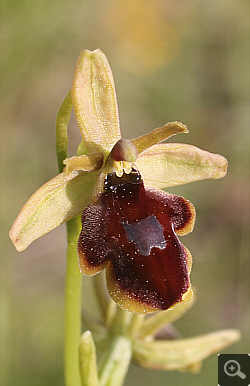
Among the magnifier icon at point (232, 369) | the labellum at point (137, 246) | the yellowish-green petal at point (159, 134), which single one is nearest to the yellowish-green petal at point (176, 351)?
the magnifier icon at point (232, 369)

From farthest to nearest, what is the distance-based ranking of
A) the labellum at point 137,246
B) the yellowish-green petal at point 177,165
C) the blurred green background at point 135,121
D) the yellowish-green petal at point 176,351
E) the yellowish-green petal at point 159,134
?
1. the blurred green background at point 135,121
2. the yellowish-green petal at point 176,351
3. the yellowish-green petal at point 177,165
4. the yellowish-green petal at point 159,134
5. the labellum at point 137,246

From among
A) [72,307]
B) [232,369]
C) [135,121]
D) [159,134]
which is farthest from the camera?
[135,121]

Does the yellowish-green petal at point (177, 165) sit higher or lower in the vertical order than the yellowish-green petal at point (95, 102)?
lower

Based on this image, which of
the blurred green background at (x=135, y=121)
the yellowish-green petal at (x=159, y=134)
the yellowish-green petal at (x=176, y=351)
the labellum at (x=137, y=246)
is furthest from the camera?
the blurred green background at (x=135, y=121)

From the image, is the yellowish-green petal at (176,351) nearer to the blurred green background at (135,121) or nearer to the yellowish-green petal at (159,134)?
the yellowish-green petal at (159,134)

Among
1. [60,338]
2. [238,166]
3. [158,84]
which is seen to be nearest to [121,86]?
[158,84]

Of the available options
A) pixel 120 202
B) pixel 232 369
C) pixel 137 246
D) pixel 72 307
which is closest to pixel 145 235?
pixel 137 246

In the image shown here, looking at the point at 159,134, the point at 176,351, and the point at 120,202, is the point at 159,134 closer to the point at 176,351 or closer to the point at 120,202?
the point at 120,202
